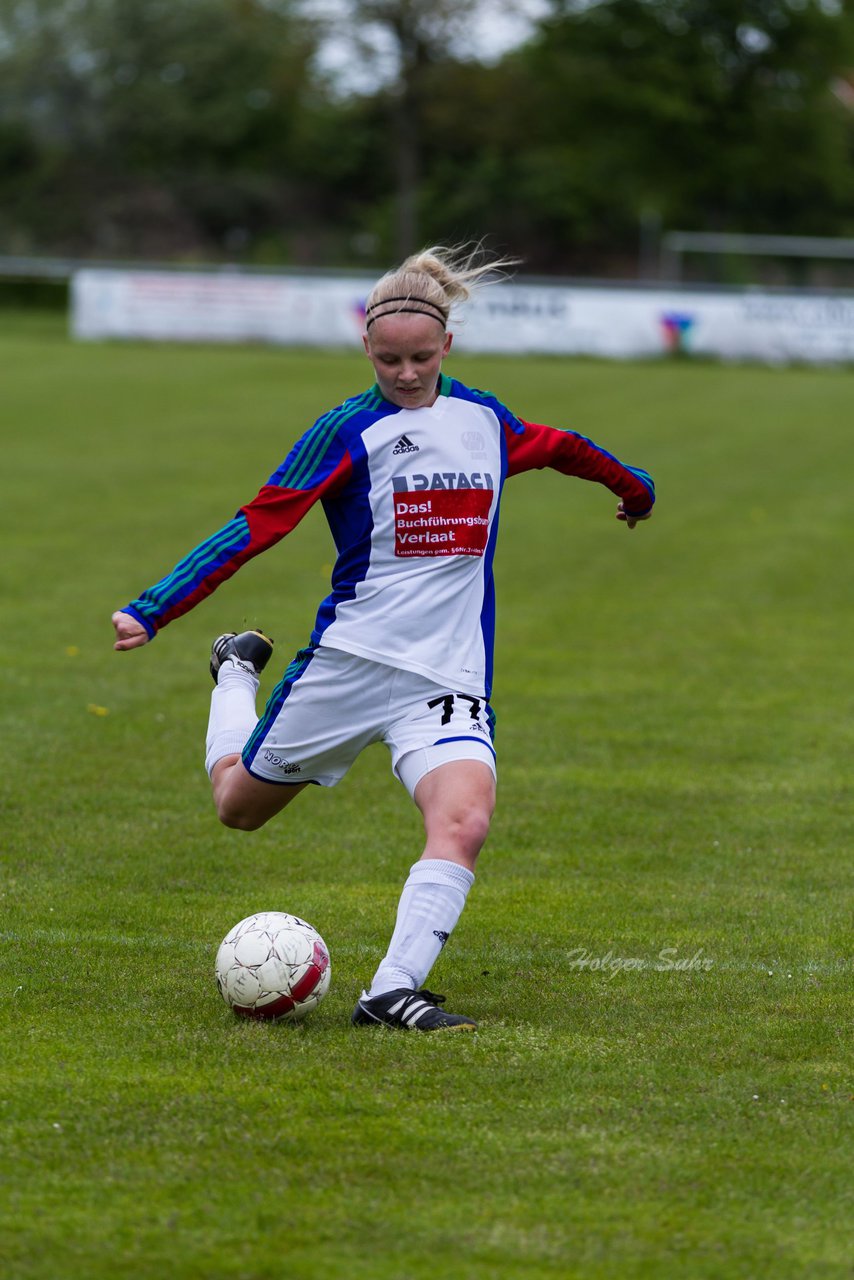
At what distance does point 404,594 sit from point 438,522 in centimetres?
22

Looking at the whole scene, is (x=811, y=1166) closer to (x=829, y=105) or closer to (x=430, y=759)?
(x=430, y=759)

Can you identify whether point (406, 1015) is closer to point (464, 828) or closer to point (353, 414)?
point (464, 828)

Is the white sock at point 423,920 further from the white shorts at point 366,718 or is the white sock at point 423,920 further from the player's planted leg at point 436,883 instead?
the white shorts at point 366,718

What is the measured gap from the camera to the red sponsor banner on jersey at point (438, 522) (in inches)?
190

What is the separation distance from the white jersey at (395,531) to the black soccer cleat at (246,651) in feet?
2.82

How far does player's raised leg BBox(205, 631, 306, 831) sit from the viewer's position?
512cm

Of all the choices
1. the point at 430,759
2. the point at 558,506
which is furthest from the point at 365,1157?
the point at 558,506

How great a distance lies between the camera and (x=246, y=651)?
579cm

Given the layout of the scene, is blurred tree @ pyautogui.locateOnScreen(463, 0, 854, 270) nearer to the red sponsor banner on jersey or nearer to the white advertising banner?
the white advertising banner

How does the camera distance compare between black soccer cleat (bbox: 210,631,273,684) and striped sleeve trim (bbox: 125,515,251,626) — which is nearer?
striped sleeve trim (bbox: 125,515,251,626)

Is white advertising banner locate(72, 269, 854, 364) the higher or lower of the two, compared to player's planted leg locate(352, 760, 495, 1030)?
higher

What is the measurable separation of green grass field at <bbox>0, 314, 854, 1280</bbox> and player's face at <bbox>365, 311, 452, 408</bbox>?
5.52 feet

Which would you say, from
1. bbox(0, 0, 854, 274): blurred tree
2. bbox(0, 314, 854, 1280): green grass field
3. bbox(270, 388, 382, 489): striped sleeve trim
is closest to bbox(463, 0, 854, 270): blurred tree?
bbox(0, 0, 854, 274): blurred tree

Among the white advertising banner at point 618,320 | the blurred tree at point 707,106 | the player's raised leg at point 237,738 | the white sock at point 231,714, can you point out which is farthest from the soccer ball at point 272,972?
the blurred tree at point 707,106
